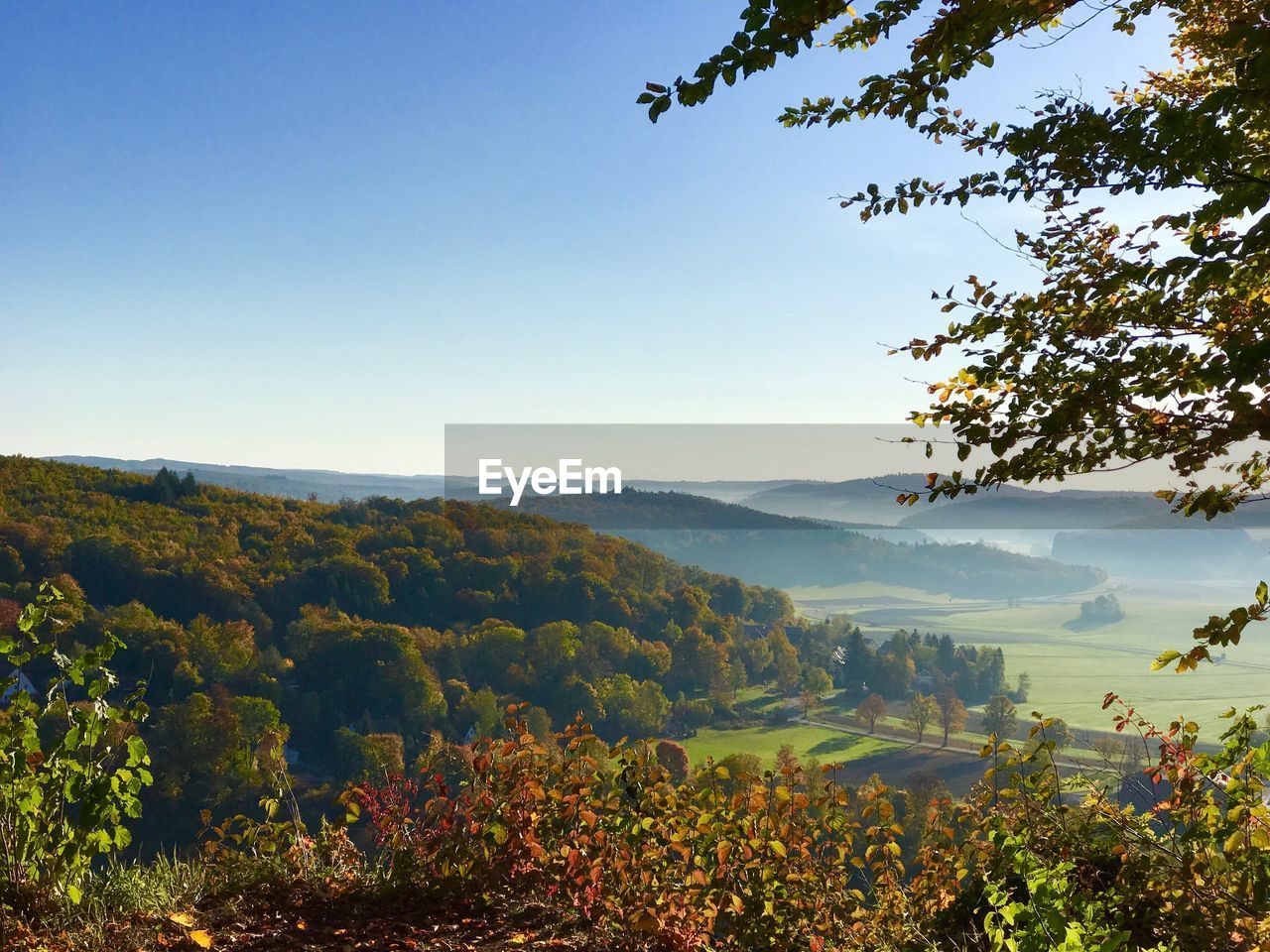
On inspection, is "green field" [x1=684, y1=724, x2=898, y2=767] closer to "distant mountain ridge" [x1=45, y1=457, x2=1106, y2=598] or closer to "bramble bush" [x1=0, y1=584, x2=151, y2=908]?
"distant mountain ridge" [x1=45, y1=457, x2=1106, y2=598]

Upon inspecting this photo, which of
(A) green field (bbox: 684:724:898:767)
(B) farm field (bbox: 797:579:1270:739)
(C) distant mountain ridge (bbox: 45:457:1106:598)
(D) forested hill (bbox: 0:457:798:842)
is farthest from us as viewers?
(C) distant mountain ridge (bbox: 45:457:1106:598)

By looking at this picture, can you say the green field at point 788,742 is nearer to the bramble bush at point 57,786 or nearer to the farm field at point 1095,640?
the farm field at point 1095,640

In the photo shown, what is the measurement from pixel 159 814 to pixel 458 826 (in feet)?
125

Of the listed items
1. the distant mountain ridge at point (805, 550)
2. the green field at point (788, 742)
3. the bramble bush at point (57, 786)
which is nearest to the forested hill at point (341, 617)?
the green field at point (788, 742)

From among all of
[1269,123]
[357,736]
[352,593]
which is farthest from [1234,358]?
[352,593]

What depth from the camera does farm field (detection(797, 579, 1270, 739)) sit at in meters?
68.5

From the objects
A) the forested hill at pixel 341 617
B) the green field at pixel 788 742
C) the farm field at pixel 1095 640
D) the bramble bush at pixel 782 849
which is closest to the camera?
the bramble bush at pixel 782 849

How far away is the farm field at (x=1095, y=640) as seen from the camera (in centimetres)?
6850

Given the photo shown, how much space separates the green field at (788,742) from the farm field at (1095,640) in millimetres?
13999

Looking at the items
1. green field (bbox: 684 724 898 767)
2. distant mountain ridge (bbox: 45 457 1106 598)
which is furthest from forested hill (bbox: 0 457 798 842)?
distant mountain ridge (bbox: 45 457 1106 598)

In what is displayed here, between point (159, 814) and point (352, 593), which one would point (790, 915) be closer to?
point (159, 814)

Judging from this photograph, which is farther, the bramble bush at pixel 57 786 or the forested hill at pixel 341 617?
the forested hill at pixel 341 617

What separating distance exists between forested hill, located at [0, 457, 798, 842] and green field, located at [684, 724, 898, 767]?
11.8 feet

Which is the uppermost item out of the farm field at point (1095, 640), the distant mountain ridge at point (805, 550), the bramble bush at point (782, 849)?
the bramble bush at point (782, 849)
